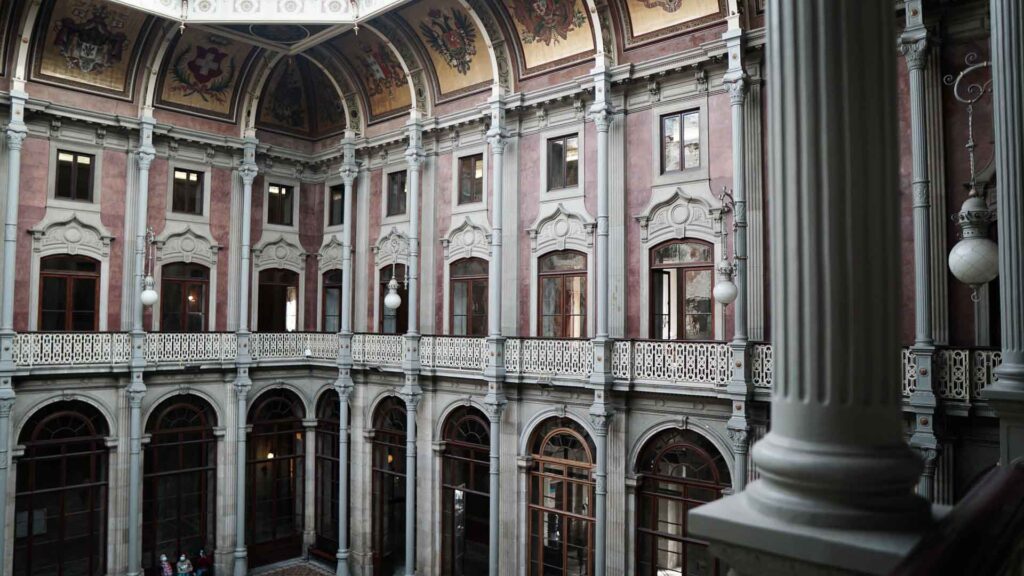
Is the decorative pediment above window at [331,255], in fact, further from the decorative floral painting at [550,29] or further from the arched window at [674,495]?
the arched window at [674,495]

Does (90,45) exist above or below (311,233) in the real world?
above

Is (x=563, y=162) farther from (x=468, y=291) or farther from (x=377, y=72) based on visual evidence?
(x=377, y=72)

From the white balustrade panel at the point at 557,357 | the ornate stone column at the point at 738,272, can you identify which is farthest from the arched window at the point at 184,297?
the ornate stone column at the point at 738,272

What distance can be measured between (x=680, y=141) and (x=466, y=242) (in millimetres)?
6070

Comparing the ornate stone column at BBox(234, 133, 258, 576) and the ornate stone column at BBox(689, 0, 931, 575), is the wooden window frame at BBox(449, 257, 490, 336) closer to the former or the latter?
the ornate stone column at BBox(234, 133, 258, 576)

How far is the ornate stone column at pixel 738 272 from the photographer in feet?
41.7

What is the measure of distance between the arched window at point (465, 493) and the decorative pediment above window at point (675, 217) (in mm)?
6080

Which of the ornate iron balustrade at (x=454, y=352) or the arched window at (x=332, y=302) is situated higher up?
the arched window at (x=332, y=302)

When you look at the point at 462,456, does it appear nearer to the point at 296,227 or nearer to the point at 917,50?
the point at 296,227

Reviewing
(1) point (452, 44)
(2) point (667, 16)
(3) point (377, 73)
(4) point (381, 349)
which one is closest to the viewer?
(2) point (667, 16)

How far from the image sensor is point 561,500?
1603 cm

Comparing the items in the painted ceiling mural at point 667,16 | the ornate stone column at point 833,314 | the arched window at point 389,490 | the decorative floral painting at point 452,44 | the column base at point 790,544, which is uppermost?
the decorative floral painting at point 452,44

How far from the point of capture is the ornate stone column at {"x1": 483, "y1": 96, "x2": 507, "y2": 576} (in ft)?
53.4

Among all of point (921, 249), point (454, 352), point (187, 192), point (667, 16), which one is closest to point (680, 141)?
point (667, 16)
